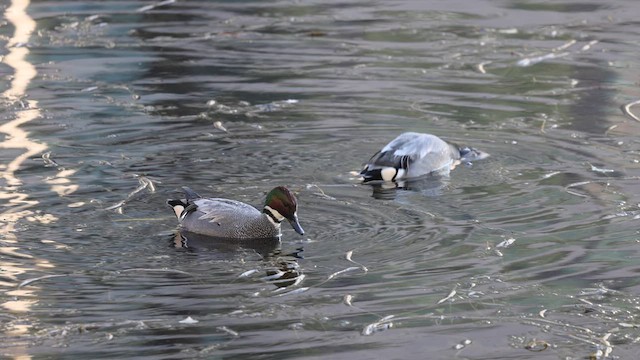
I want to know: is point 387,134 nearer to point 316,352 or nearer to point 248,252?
point 248,252

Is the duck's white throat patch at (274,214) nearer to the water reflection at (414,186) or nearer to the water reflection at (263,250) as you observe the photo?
the water reflection at (263,250)

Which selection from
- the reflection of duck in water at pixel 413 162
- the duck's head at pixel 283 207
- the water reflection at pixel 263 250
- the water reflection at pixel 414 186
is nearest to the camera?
the water reflection at pixel 263 250

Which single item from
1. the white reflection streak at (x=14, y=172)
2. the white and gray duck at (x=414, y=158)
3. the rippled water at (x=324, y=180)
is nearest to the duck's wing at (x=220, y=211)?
the rippled water at (x=324, y=180)

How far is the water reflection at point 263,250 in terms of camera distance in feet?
28.5

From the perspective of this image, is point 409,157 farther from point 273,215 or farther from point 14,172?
point 14,172

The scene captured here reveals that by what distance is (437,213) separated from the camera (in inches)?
395

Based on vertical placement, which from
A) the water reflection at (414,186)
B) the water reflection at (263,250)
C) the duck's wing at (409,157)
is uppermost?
the duck's wing at (409,157)

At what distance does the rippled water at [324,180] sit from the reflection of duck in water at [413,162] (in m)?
0.17

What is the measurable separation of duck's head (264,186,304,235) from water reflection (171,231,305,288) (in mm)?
168

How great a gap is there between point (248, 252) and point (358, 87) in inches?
192

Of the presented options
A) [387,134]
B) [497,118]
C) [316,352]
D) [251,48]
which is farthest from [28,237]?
[251,48]

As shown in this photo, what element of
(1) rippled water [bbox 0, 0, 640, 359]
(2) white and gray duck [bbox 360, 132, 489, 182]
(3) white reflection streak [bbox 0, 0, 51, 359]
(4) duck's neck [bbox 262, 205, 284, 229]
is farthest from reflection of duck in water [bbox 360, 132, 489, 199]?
(3) white reflection streak [bbox 0, 0, 51, 359]

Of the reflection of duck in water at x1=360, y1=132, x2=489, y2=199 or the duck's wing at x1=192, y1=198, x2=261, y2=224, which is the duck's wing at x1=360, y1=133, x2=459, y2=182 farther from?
the duck's wing at x1=192, y1=198, x2=261, y2=224

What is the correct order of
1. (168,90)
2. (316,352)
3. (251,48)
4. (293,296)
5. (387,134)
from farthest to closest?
1. (251,48)
2. (168,90)
3. (387,134)
4. (293,296)
5. (316,352)
